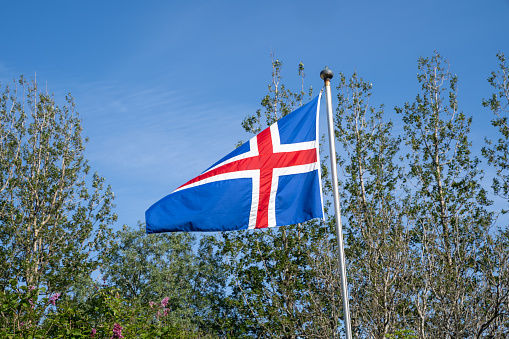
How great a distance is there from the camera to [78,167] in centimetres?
2564

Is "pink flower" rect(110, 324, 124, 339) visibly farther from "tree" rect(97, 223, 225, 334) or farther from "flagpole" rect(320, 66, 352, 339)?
"tree" rect(97, 223, 225, 334)

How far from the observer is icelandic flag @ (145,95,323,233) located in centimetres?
729

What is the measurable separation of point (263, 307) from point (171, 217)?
1490 centimetres

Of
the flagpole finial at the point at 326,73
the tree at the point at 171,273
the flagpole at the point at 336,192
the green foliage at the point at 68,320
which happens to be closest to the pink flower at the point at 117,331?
the green foliage at the point at 68,320

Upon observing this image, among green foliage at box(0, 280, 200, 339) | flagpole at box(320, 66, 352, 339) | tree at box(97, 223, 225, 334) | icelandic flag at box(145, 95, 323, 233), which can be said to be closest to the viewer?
flagpole at box(320, 66, 352, 339)

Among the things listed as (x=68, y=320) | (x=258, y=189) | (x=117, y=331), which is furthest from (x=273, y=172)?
(x=68, y=320)

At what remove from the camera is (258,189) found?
7523 millimetres

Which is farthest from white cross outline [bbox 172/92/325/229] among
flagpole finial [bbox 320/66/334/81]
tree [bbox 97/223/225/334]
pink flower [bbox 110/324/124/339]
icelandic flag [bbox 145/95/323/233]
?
tree [bbox 97/223/225/334]

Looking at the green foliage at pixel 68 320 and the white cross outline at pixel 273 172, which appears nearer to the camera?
the white cross outline at pixel 273 172

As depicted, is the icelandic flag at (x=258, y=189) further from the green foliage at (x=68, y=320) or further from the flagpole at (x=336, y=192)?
the green foliage at (x=68, y=320)

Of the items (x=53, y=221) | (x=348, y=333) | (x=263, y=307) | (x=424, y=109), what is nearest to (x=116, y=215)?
(x=53, y=221)

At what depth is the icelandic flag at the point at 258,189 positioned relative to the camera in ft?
23.9

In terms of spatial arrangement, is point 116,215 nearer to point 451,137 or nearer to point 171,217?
point 451,137

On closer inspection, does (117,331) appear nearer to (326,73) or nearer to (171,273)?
(326,73)
